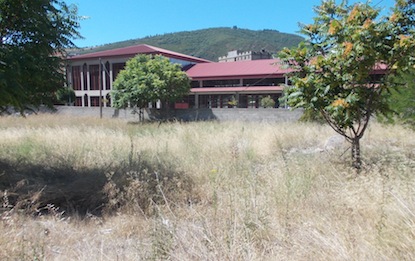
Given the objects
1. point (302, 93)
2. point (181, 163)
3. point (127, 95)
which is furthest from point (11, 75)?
point (127, 95)

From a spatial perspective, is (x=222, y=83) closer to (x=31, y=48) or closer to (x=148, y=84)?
(x=148, y=84)

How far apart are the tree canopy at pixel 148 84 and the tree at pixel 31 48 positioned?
65.8 ft

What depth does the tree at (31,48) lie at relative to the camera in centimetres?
473

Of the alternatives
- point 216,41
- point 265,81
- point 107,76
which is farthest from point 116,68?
point 216,41

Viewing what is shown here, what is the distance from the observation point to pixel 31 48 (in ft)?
16.8

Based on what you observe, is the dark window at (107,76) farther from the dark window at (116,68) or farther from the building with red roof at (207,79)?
the dark window at (116,68)

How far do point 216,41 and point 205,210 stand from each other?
117 metres

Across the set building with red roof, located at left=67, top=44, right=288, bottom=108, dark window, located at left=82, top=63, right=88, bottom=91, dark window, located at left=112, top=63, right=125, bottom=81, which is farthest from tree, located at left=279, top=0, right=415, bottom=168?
dark window, located at left=82, top=63, right=88, bottom=91

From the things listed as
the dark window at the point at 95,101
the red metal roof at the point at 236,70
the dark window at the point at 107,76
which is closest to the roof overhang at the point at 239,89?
the red metal roof at the point at 236,70

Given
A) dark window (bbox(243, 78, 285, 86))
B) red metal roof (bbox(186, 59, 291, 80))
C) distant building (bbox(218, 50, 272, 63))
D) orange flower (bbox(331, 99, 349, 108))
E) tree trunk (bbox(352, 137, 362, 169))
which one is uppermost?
distant building (bbox(218, 50, 272, 63))

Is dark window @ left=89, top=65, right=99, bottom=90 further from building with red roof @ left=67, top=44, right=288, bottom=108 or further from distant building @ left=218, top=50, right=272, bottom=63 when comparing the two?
distant building @ left=218, top=50, right=272, bottom=63

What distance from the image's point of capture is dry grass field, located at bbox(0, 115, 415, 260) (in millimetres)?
2705

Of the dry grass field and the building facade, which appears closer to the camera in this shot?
the dry grass field

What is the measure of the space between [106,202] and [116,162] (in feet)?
6.56
